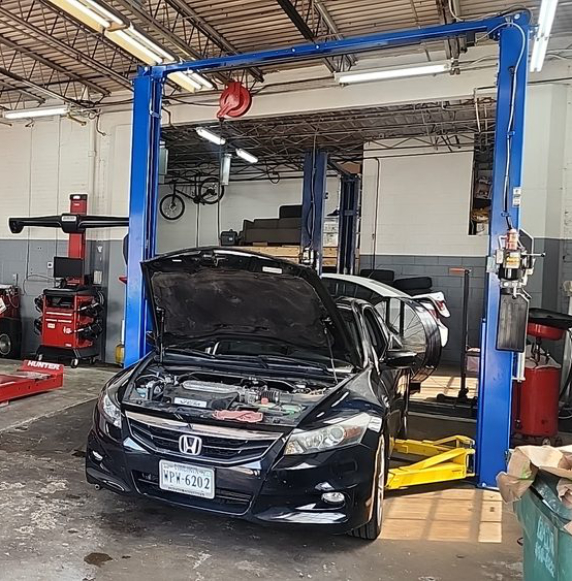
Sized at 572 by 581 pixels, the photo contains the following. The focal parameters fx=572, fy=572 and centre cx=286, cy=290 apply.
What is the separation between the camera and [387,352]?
3.67m

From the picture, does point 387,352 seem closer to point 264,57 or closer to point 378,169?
point 264,57

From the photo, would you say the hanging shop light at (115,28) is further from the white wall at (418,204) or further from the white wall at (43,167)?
the white wall at (418,204)

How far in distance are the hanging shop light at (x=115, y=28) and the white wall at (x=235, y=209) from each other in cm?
759

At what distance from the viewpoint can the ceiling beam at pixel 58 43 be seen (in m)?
6.54

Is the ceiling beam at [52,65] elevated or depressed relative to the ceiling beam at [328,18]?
depressed

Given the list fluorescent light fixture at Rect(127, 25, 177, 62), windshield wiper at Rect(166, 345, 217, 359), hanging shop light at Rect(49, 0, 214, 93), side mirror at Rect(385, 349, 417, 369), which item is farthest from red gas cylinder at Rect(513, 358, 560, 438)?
fluorescent light fixture at Rect(127, 25, 177, 62)

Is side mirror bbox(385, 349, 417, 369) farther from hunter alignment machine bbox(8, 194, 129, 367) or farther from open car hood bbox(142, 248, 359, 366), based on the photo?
hunter alignment machine bbox(8, 194, 129, 367)

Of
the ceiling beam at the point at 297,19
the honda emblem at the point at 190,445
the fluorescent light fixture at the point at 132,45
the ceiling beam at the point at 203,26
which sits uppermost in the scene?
the ceiling beam at the point at 203,26

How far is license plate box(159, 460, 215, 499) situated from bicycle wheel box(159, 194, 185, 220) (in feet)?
41.2

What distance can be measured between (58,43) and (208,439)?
6.28 metres

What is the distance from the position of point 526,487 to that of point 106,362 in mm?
8342

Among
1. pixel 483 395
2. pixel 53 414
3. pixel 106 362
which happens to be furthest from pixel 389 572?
pixel 106 362

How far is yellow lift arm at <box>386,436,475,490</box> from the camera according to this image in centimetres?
365

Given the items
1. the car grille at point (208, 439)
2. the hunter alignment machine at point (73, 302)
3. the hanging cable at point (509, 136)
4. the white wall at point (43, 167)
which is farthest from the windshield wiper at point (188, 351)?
the white wall at point (43, 167)
